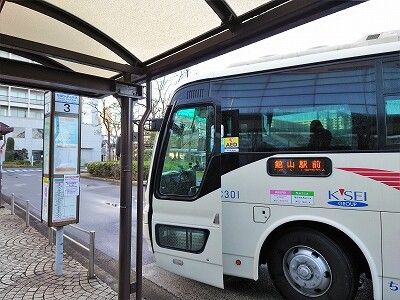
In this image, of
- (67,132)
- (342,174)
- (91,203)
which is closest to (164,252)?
(67,132)

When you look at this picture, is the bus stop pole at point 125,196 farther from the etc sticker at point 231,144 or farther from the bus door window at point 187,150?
the etc sticker at point 231,144

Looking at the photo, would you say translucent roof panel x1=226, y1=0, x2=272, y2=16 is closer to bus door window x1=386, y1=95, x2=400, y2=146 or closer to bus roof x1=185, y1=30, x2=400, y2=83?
bus roof x1=185, y1=30, x2=400, y2=83

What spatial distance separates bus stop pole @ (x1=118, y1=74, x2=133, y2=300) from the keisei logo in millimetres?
2218

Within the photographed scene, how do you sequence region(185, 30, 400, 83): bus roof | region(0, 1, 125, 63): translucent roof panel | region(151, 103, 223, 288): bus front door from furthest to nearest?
region(151, 103, 223, 288): bus front door
region(185, 30, 400, 83): bus roof
region(0, 1, 125, 63): translucent roof panel

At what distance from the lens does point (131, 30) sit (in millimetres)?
2943

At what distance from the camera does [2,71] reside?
2.55 m

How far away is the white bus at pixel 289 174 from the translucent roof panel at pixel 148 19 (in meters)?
1.19

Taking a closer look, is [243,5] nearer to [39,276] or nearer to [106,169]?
[39,276]

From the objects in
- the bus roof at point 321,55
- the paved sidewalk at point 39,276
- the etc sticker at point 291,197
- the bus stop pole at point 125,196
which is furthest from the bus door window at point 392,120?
the paved sidewalk at point 39,276

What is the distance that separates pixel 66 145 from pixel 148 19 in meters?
2.50

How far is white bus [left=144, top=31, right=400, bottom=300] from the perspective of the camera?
321 centimetres

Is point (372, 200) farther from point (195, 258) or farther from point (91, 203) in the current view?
point (91, 203)

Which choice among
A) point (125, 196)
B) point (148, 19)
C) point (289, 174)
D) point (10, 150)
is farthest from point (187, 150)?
point (10, 150)

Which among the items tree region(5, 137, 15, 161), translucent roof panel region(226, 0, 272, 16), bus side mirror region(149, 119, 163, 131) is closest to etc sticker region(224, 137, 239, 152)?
bus side mirror region(149, 119, 163, 131)
